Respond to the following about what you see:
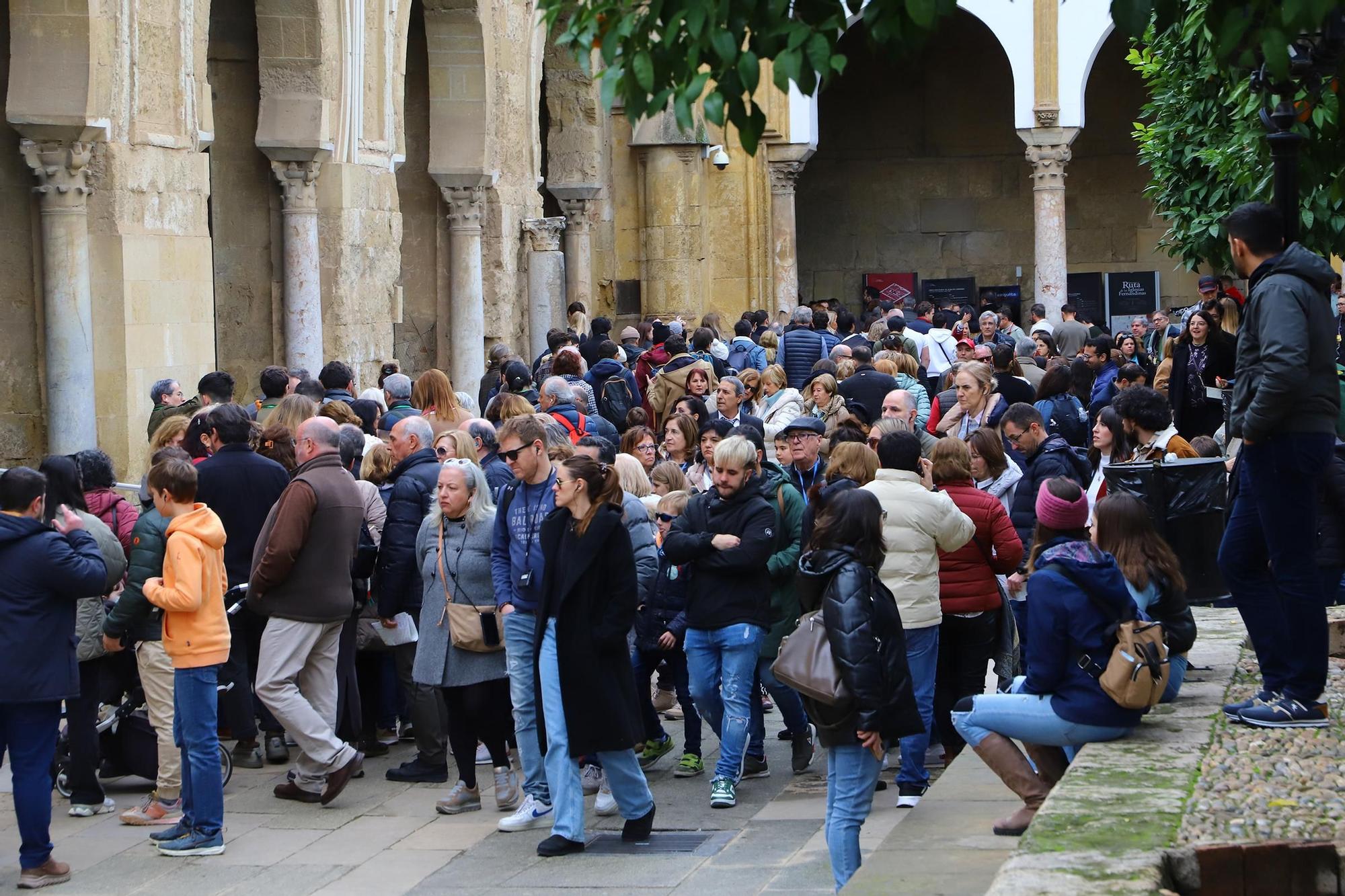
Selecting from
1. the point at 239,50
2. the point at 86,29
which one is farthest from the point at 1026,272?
the point at 86,29

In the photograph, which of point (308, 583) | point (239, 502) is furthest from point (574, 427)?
point (308, 583)

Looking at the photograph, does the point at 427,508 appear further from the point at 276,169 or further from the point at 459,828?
the point at 276,169

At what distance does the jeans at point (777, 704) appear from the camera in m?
7.82

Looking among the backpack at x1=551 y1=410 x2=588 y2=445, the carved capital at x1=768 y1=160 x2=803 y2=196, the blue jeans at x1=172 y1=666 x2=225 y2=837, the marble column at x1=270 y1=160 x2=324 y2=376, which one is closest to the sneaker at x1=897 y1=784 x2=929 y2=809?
the blue jeans at x1=172 y1=666 x2=225 y2=837

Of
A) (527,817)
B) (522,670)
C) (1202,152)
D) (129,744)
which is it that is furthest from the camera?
(1202,152)

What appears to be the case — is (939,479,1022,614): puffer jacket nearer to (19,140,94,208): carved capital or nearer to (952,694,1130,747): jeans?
(952,694,1130,747): jeans

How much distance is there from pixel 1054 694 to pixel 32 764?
12.0 ft

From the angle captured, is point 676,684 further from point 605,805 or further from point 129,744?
point 129,744

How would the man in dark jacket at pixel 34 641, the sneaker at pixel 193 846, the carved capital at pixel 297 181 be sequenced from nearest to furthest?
the man in dark jacket at pixel 34 641 → the sneaker at pixel 193 846 → the carved capital at pixel 297 181

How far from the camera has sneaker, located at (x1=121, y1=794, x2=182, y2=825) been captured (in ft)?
24.3

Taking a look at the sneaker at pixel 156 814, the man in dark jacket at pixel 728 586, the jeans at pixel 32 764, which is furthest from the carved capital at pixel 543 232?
the jeans at pixel 32 764

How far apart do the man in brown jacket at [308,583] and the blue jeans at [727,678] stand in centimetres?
151

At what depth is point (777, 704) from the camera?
26.0ft

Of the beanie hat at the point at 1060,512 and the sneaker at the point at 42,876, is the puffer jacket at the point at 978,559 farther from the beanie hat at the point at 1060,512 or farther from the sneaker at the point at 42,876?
the sneaker at the point at 42,876
